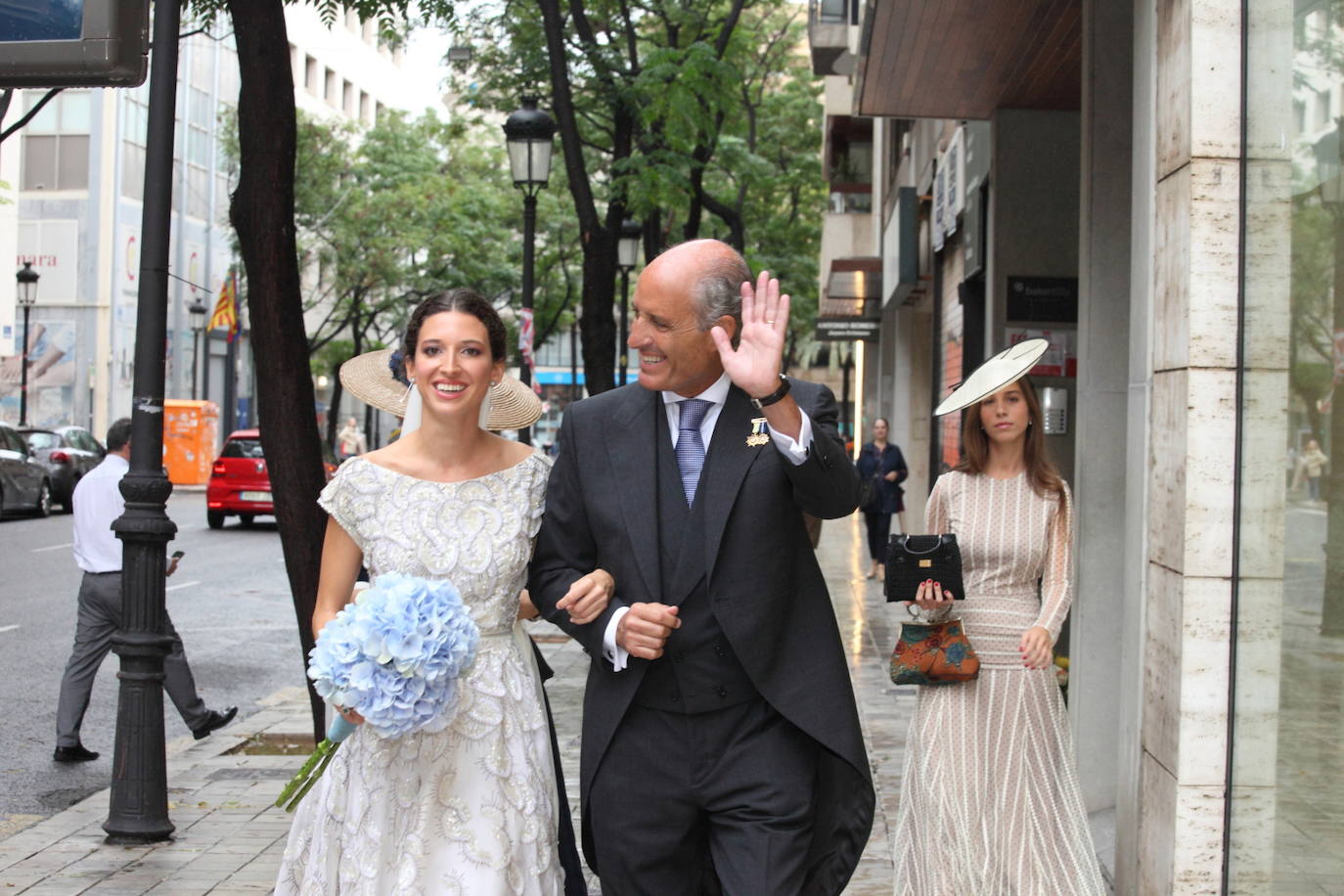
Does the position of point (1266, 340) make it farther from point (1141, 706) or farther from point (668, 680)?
point (668, 680)

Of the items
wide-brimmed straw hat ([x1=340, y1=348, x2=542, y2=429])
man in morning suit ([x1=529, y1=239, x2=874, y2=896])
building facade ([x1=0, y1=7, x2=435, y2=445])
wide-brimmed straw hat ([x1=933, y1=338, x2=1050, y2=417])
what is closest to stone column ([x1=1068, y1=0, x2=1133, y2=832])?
wide-brimmed straw hat ([x1=933, y1=338, x2=1050, y2=417])

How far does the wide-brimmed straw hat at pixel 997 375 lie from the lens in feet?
17.3

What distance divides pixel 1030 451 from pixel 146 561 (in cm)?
372

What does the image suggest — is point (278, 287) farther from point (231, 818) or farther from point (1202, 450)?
point (1202, 450)

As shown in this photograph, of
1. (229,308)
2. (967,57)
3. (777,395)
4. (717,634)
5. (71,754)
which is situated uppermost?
(229,308)

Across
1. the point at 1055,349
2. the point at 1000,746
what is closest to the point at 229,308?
the point at 1055,349

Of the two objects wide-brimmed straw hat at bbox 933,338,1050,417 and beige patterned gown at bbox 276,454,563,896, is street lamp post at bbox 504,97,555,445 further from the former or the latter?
beige patterned gown at bbox 276,454,563,896

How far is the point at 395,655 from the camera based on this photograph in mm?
3432

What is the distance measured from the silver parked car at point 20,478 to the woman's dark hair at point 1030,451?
23.9 metres

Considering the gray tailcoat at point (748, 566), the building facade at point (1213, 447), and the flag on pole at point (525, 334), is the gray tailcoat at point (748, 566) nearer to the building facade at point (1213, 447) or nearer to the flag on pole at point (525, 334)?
the building facade at point (1213, 447)

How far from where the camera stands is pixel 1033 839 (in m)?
5.15

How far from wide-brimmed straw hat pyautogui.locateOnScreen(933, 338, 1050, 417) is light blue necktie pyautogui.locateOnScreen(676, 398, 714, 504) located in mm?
1641

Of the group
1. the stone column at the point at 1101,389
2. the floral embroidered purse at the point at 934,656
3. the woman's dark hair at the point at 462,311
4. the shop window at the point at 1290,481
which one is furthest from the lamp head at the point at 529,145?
the woman's dark hair at the point at 462,311

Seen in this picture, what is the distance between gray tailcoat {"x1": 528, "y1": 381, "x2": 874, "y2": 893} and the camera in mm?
3494
